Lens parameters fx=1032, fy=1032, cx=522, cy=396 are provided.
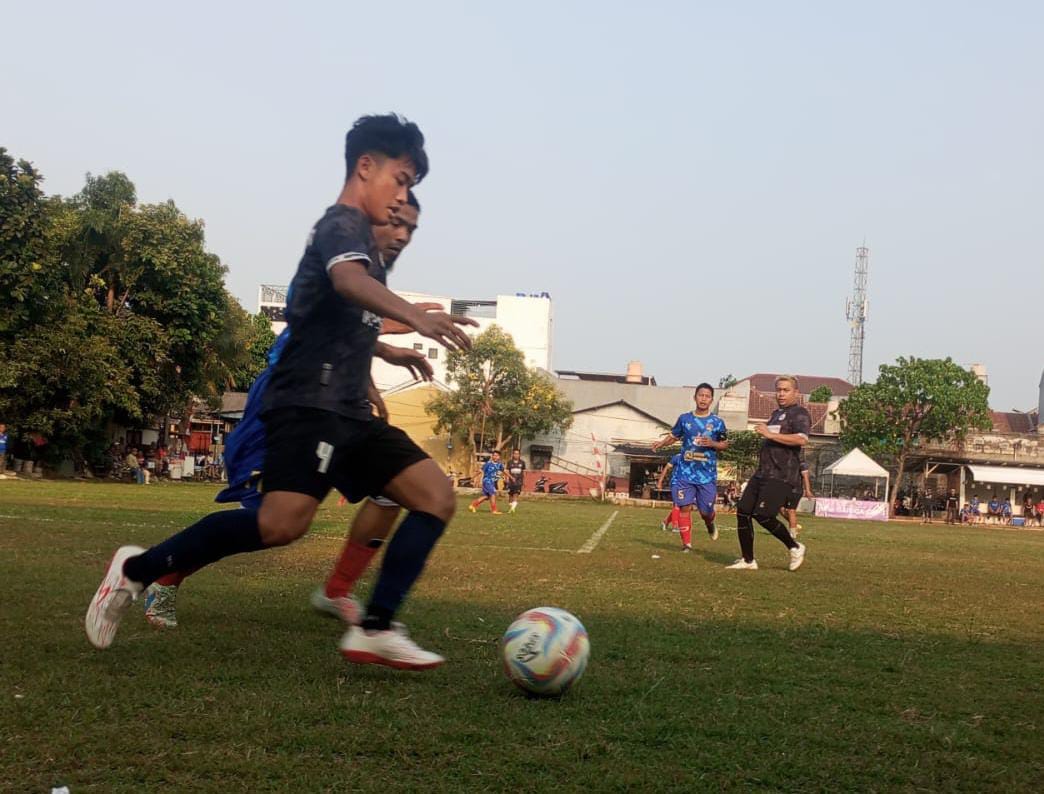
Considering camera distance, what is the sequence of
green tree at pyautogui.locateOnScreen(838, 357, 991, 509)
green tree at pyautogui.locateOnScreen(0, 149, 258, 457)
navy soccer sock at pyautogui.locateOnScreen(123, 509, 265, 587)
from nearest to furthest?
1. navy soccer sock at pyautogui.locateOnScreen(123, 509, 265, 587)
2. green tree at pyautogui.locateOnScreen(0, 149, 258, 457)
3. green tree at pyautogui.locateOnScreen(838, 357, 991, 509)

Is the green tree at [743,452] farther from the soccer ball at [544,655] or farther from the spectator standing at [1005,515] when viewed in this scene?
the soccer ball at [544,655]

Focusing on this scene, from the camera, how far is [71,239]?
34500mm

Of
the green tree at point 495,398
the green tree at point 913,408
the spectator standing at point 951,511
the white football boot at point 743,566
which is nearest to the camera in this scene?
the white football boot at point 743,566

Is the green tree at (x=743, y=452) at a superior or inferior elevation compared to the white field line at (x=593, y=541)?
superior

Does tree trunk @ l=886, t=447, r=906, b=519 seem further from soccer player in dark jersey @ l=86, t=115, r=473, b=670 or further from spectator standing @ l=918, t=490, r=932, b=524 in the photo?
soccer player in dark jersey @ l=86, t=115, r=473, b=670

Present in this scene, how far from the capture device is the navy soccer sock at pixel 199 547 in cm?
395

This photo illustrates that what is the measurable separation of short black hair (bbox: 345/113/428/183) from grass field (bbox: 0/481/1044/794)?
81.5 inches

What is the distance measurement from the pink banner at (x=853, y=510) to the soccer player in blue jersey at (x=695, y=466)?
1166 inches

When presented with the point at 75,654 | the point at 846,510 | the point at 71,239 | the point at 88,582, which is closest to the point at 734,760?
the point at 75,654

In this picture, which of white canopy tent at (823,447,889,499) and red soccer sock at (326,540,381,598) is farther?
white canopy tent at (823,447,889,499)

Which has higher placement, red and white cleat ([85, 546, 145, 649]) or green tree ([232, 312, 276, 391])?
green tree ([232, 312, 276, 391])

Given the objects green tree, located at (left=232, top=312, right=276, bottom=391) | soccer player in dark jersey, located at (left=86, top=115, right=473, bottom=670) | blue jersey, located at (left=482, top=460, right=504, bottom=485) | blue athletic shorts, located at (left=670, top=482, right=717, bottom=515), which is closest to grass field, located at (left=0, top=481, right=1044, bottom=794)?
soccer player in dark jersey, located at (left=86, top=115, right=473, bottom=670)

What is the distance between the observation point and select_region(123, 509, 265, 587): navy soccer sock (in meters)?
3.95

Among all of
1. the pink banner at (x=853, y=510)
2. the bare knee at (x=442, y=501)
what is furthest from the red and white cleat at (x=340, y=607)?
the pink banner at (x=853, y=510)
